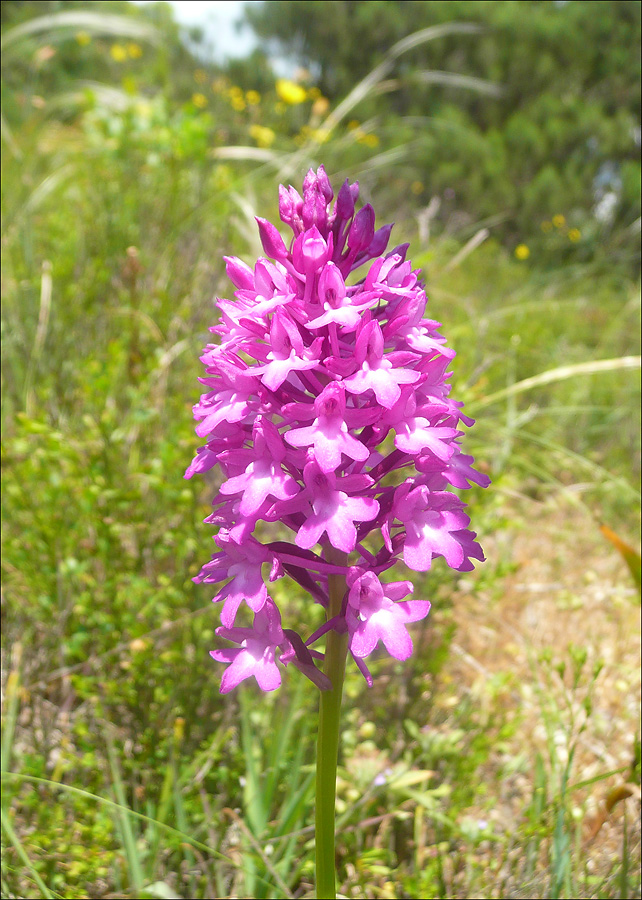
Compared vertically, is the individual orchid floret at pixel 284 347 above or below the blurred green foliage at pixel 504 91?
below

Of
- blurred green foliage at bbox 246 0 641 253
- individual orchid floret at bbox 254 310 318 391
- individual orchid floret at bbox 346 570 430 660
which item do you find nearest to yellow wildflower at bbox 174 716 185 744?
individual orchid floret at bbox 346 570 430 660

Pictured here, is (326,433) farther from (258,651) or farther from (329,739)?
(329,739)

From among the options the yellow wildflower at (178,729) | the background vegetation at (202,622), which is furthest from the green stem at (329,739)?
the yellow wildflower at (178,729)

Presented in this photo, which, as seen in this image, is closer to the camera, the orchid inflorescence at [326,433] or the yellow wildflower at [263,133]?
the orchid inflorescence at [326,433]

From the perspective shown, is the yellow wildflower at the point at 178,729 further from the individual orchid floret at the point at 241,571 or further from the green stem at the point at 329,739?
the individual orchid floret at the point at 241,571

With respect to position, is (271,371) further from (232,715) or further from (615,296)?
(615,296)

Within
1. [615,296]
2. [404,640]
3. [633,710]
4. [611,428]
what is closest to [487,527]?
[633,710]

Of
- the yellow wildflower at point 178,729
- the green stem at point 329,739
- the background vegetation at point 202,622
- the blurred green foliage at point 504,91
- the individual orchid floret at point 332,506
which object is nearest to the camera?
the individual orchid floret at point 332,506

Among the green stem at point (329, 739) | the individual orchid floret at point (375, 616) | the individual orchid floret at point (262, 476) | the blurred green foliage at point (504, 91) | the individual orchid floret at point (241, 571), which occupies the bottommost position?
the green stem at point (329, 739)
